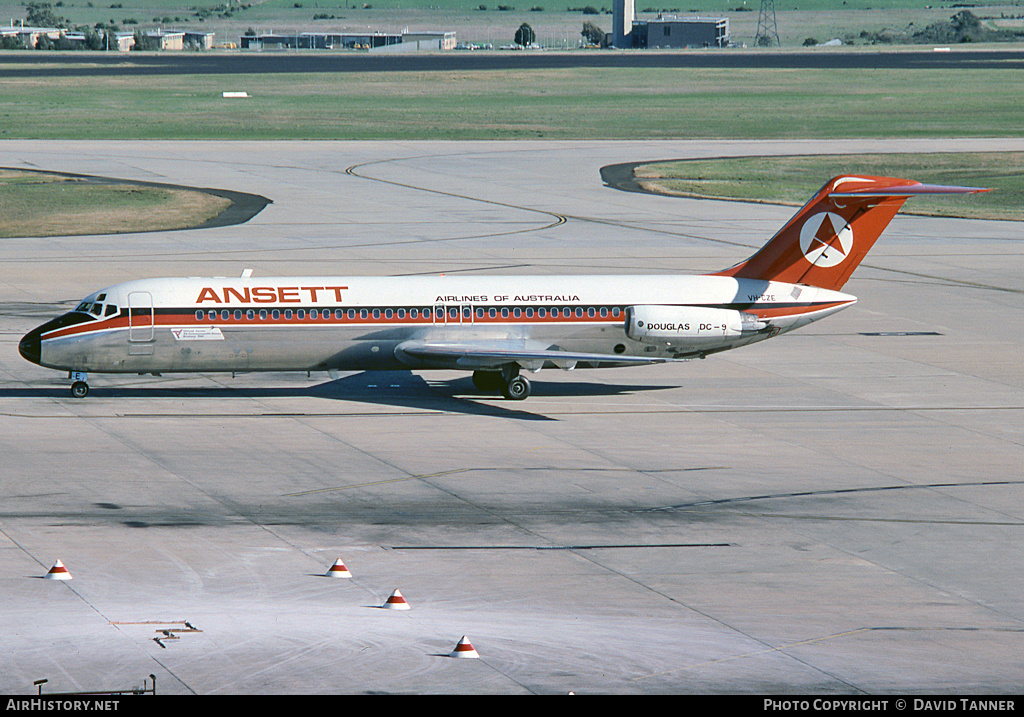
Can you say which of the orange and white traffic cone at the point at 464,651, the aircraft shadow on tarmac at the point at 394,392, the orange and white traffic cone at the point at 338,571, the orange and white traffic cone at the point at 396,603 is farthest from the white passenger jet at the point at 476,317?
the orange and white traffic cone at the point at 464,651

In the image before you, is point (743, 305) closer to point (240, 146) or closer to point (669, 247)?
point (669, 247)

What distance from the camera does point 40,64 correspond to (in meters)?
173

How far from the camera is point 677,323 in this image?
3606cm

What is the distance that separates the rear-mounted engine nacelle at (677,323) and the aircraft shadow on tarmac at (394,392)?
7.03 ft

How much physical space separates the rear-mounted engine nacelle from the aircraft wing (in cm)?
80

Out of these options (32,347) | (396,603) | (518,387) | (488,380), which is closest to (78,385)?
(32,347)

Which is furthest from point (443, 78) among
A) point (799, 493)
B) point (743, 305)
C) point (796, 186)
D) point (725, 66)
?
point (799, 493)

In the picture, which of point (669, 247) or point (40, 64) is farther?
point (40, 64)

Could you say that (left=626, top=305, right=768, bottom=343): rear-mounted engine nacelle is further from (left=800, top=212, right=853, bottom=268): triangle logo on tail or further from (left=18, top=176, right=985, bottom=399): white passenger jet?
(left=800, top=212, right=853, bottom=268): triangle logo on tail

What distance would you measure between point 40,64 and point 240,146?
280ft

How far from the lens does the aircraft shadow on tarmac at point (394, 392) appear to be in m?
35.7

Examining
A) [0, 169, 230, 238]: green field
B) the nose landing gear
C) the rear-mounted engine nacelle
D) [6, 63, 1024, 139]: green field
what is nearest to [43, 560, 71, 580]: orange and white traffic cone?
the nose landing gear

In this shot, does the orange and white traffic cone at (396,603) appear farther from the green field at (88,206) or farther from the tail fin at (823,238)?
the green field at (88,206)

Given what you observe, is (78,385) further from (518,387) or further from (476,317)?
(518,387)
